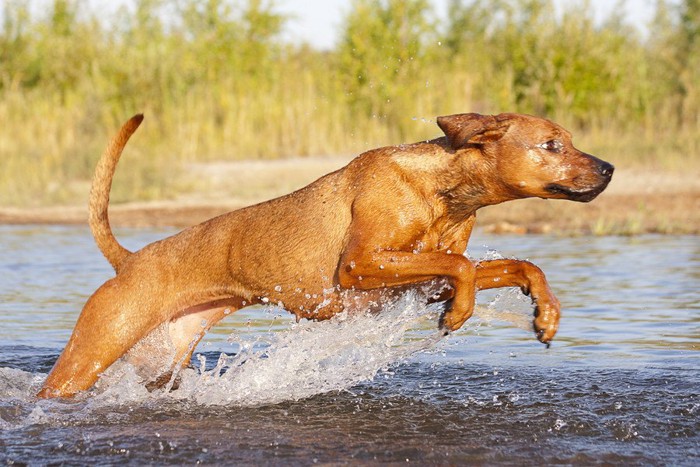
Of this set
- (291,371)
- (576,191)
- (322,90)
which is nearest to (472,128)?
(576,191)

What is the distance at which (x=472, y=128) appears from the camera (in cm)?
554

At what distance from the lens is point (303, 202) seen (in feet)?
19.9

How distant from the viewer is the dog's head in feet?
18.0

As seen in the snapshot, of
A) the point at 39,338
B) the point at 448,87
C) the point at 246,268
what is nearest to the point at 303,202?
the point at 246,268

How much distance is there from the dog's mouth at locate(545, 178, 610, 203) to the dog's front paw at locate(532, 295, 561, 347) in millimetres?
520

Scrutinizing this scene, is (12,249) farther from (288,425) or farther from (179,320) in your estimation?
(288,425)

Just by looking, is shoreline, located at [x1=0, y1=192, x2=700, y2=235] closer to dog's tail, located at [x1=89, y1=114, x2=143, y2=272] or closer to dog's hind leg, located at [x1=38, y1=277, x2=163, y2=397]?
dog's tail, located at [x1=89, y1=114, x2=143, y2=272]

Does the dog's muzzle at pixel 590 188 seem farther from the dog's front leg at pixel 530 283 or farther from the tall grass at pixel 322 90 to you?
the tall grass at pixel 322 90

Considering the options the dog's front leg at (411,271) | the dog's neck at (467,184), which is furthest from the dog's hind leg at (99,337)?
the dog's neck at (467,184)

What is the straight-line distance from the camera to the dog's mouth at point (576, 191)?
549 centimetres

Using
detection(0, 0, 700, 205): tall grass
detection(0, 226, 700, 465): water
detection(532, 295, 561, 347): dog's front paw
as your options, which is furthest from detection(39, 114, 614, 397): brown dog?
detection(0, 0, 700, 205): tall grass

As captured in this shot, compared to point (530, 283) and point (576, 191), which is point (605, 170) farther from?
point (530, 283)

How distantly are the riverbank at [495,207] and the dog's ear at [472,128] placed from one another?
7306 mm

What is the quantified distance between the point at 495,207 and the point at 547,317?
29.3 feet
